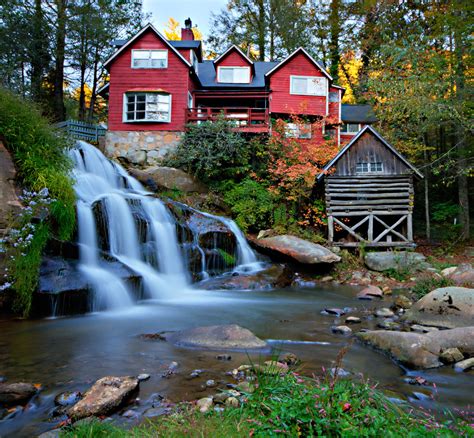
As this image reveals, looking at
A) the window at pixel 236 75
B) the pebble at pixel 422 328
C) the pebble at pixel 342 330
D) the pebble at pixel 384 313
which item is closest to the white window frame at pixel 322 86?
the window at pixel 236 75

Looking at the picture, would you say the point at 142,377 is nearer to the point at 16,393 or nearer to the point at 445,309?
the point at 16,393

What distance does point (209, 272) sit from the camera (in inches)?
501

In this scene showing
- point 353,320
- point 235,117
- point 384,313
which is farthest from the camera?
point 235,117

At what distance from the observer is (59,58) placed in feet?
84.2

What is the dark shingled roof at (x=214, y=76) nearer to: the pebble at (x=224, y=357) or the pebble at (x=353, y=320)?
the pebble at (x=353, y=320)

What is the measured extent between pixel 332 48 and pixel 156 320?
28882mm

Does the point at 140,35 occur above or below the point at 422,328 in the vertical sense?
above

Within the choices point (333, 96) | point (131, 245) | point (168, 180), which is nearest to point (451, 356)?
point (131, 245)

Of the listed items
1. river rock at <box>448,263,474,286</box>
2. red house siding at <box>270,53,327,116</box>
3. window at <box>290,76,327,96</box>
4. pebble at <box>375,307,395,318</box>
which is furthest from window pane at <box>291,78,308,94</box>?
pebble at <box>375,307,395,318</box>

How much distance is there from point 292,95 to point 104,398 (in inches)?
967

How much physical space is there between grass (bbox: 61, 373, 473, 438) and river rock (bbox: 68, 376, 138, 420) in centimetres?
38

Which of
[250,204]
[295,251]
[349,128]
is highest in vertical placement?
[349,128]

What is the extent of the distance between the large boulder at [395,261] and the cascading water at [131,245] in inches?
194

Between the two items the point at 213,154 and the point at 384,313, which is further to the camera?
the point at 213,154
